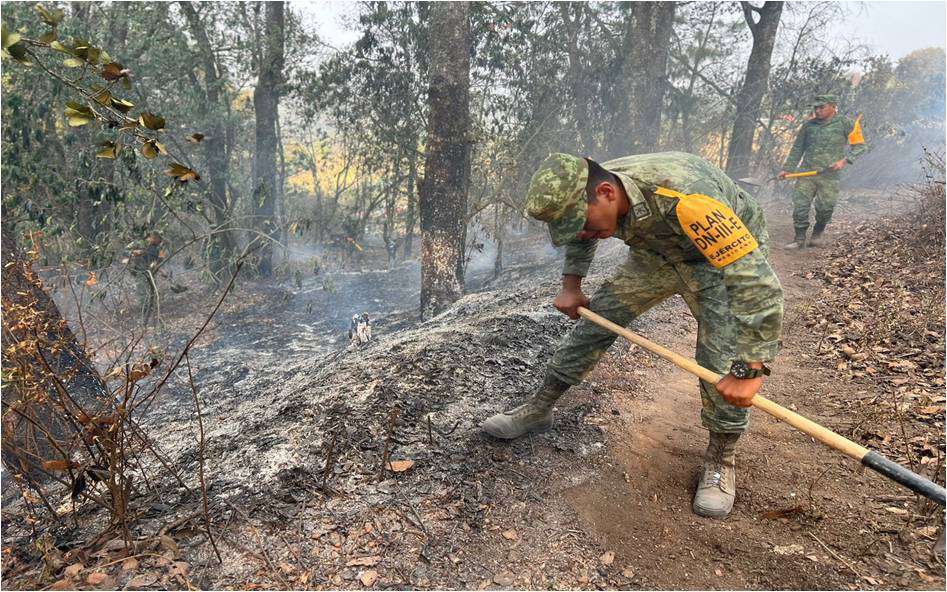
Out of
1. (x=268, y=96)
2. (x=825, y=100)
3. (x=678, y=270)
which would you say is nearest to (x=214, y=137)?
(x=268, y=96)

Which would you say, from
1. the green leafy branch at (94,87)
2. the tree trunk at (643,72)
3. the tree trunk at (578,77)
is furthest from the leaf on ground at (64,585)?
the tree trunk at (578,77)

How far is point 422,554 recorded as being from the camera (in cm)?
217

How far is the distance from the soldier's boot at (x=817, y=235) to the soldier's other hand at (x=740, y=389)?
21.5ft

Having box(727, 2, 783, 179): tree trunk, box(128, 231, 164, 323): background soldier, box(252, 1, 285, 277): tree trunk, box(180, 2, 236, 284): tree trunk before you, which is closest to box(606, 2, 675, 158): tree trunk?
box(727, 2, 783, 179): tree trunk

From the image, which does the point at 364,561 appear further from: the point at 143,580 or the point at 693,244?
the point at 693,244

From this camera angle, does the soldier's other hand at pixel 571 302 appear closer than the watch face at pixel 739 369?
No

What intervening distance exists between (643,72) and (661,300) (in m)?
9.61

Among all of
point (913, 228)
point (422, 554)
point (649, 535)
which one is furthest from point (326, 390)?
point (913, 228)

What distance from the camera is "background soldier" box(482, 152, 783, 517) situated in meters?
2.12

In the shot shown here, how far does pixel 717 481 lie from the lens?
2.57 meters

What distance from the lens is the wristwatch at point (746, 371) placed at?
2121 millimetres

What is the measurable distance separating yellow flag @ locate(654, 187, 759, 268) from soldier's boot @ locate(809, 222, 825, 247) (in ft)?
21.4

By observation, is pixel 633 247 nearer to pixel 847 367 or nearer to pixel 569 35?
pixel 847 367

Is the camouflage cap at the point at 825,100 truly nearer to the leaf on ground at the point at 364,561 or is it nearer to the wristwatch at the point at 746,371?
the wristwatch at the point at 746,371
